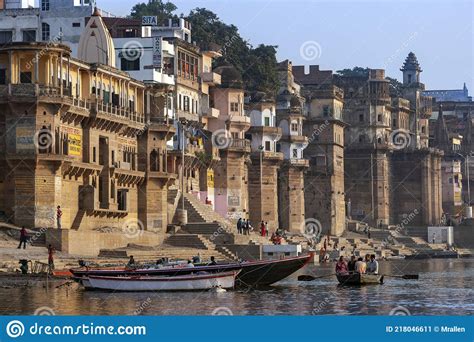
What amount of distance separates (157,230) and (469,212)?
7958 cm

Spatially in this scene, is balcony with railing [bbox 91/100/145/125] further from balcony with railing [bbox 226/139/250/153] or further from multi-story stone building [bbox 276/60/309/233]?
multi-story stone building [bbox 276/60/309/233]

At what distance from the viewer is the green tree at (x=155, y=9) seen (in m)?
118

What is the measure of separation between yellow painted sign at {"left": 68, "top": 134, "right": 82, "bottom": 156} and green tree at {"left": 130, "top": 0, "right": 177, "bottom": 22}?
166 feet

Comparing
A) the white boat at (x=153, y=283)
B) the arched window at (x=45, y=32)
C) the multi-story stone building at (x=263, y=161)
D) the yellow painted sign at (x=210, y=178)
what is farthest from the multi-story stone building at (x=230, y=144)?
the white boat at (x=153, y=283)

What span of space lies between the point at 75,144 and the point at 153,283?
18.1 m

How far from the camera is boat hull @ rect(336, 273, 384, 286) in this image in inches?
2052

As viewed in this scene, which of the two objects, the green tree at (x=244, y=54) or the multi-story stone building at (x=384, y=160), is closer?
the green tree at (x=244, y=54)

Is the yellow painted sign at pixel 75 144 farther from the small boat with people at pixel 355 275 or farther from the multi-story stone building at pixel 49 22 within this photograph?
the small boat with people at pixel 355 275

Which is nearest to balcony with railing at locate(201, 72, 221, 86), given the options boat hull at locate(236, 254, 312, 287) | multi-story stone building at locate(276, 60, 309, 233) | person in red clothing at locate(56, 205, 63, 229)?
multi-story stone building at locate(276, 60, 309, 233)

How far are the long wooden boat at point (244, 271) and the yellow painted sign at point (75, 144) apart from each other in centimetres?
1421

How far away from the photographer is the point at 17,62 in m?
60.2

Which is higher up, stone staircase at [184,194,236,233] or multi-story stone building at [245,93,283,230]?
multi-story stone building at [245,93,283,230]

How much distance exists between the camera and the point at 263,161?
97375 mm

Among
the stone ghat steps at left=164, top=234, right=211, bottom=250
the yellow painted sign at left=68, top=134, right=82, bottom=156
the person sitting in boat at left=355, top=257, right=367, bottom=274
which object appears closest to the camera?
the person sitting in boat at left=355, top=257, right=367, bottom=274
